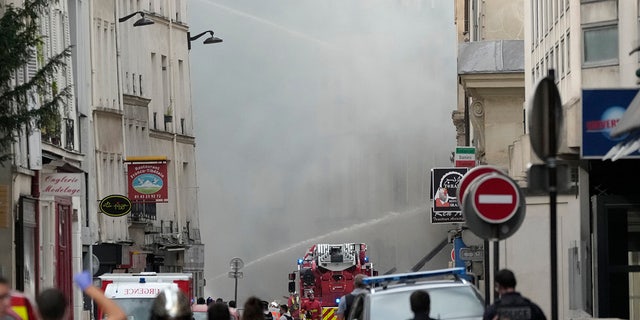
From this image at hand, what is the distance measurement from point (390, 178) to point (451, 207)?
131 ft

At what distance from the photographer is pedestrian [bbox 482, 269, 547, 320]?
47.1 feet

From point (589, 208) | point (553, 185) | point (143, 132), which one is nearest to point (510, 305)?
point (553, 185)

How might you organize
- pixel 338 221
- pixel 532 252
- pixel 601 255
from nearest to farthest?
pixel 601 255 → pixel 532 252 → pixel 338 221

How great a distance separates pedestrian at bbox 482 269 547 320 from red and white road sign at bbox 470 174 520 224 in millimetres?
996

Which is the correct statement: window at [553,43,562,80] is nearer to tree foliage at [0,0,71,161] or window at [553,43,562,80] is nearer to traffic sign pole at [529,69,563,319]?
tree foliage at [0,0,71,161]

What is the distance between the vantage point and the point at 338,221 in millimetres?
84062

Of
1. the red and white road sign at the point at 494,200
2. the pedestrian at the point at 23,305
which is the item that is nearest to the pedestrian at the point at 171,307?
the pedestrian at the point at 23,305

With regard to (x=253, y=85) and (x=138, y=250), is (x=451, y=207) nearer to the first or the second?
(x=138, y=250)

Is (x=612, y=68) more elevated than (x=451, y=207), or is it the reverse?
(x=612, y=68)

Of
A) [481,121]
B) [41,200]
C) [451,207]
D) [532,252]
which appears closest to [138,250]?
[481,121]

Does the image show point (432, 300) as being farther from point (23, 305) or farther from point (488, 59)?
point (488, 59)

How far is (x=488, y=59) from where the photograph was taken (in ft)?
169

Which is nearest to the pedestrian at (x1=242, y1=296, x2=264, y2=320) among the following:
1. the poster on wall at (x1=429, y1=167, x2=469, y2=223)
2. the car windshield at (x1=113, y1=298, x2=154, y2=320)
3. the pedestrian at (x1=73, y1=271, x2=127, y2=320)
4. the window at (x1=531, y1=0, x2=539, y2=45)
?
the pedestrian at (x1=73, y1=271, x2=127, y2=320)

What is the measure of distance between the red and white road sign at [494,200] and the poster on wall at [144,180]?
3548 cm
